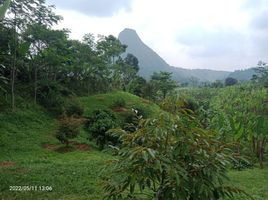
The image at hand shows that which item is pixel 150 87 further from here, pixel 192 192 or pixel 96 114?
pixel 192 192

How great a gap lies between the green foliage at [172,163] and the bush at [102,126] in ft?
48.3

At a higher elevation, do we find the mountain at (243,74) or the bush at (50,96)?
the mountain at (243,74)

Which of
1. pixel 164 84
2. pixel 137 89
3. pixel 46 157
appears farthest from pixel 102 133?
pixel 164 84

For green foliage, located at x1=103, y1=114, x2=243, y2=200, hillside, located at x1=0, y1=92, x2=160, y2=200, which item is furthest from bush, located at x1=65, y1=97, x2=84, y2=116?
green foliage, located at x1=103, y1=114, x2=243, y2=200

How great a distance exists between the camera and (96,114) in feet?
65.6

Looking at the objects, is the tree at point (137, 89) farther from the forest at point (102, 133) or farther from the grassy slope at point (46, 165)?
the grassy slope at point (46, 165)

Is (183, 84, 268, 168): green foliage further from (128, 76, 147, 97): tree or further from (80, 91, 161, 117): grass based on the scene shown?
(128, 76, 147, 97): tree

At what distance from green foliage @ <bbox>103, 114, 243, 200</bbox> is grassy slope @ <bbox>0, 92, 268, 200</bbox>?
0.32 meters

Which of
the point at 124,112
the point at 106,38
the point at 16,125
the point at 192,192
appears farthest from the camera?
the point at 106,38

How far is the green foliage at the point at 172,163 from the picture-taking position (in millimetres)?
2410

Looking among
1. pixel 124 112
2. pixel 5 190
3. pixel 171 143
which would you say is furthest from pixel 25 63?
pixel 171 143

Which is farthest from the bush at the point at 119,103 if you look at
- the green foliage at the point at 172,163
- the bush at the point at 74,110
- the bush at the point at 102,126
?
the green foliage at the point at 172,163

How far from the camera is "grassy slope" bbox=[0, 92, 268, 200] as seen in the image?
26.9ft

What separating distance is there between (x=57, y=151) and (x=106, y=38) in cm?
2152
